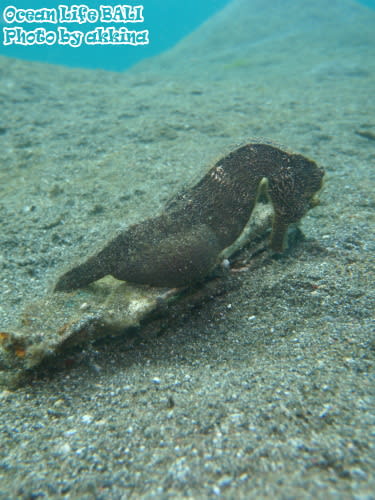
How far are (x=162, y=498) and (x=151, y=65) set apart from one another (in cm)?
2919

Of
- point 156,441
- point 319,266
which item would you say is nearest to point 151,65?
point 319,266

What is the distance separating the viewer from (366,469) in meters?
1.81

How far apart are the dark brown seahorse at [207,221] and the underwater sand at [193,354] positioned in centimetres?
28

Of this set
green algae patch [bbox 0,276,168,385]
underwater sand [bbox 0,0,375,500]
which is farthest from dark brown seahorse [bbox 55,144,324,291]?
underwater sand [bbox 0,0,375,500]

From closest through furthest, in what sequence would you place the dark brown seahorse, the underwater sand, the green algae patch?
the underwater sand → the green algae patch → the dark brown seahorse

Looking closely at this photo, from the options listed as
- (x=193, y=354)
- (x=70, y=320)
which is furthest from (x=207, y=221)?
(x=70, y=320)

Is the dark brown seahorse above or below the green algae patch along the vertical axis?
above

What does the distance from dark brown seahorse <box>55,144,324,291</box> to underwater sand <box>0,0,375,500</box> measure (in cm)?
28

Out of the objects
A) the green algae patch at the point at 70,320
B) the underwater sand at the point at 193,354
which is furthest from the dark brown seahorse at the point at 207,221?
the underwater sand at the point at 193,354

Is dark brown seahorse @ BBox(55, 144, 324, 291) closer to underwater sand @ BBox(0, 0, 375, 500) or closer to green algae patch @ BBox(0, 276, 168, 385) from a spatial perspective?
green algae patch @ BBox(0, 276, 168, 385)

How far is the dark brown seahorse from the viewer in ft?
11.5

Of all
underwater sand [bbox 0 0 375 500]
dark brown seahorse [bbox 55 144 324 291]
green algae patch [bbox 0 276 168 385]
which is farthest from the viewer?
dark brown seahorse [bbox 55 144 324 291]

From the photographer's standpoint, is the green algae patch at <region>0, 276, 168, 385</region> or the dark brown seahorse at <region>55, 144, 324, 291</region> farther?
the dark brown seahorse at <region>55, 144, 324, 291</region>

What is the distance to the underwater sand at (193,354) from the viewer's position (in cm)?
202
